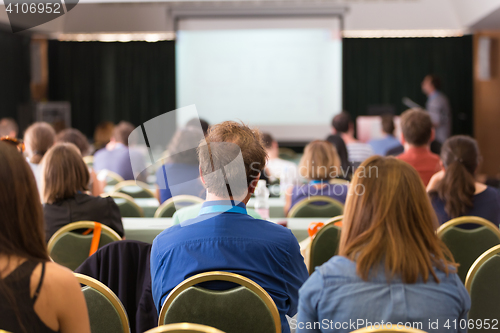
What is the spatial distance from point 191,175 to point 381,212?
8.34ft

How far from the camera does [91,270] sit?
1.86 metres

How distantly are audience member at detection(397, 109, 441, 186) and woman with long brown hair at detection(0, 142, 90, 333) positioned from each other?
3143 mm

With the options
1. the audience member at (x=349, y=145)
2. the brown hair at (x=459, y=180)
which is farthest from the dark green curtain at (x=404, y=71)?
the brown hair at (x=459, y=180)

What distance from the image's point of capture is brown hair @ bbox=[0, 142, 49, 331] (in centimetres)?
116

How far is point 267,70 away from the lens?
30.8 ft

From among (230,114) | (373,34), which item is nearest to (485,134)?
(373,34)

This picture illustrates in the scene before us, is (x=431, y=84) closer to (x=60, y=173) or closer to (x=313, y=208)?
(x=313, y=208)

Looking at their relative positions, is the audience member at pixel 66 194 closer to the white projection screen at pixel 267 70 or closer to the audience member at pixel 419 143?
the audience member at pixel 419 143

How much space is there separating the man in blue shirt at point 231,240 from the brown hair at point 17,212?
1.75 feet

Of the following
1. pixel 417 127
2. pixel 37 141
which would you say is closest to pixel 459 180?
pixel 417 127

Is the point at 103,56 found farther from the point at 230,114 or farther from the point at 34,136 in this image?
the point at 34,136

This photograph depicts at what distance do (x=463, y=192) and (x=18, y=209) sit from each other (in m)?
2.30

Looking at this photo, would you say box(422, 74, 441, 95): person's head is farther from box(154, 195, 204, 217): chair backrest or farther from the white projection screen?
box(154, 195, 204, 217): chair backrest

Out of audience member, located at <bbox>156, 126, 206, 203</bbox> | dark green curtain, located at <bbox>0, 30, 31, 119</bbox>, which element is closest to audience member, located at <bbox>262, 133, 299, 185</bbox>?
audience member, located at <bbox>156, 126, 206, 203</bbox>
